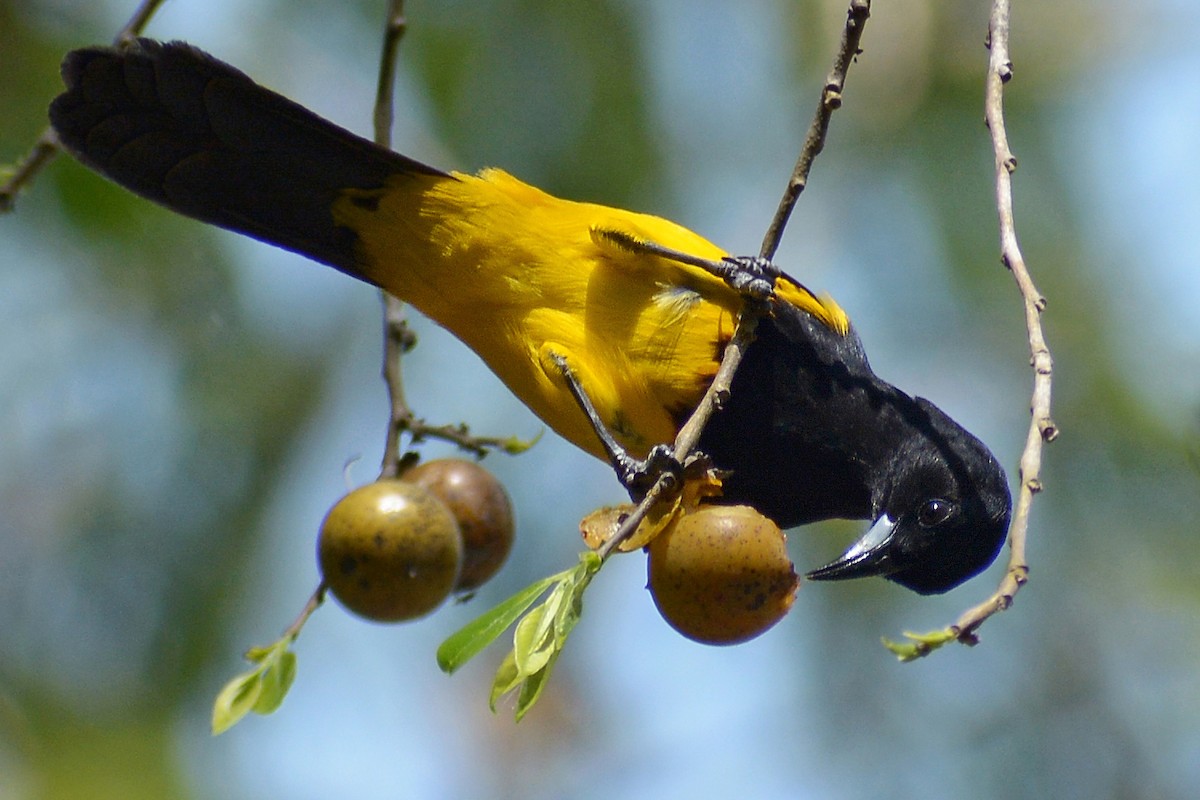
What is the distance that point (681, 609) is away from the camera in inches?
103

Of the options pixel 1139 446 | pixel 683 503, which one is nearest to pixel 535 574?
pixel 1139 446

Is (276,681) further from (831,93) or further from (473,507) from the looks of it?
(831,93)

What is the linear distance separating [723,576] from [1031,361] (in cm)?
73

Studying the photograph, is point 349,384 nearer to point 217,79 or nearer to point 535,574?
point 535,574

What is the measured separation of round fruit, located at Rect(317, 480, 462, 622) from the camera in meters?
3.04

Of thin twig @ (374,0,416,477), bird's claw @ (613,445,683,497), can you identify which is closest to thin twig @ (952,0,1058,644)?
bird's claw @ (613,445,683,497)

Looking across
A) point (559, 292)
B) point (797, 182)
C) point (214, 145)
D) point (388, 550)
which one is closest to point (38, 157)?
point (214, 145)

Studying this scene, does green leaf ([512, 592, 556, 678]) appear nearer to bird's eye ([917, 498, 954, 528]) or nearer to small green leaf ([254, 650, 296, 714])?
small green leaf ([254, 650, 296, 714])

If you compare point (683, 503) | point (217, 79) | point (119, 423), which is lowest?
point (119, 423)

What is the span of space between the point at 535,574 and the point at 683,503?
163 inches

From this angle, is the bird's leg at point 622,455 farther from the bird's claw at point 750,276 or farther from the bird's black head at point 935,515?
the bird's black head at point 935,515

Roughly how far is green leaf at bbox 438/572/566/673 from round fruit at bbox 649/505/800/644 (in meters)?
0.31

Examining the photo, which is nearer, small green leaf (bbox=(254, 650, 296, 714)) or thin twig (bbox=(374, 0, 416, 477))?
small green leaf (bbox=(254, 650, 296, 714))

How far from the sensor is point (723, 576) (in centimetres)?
257
